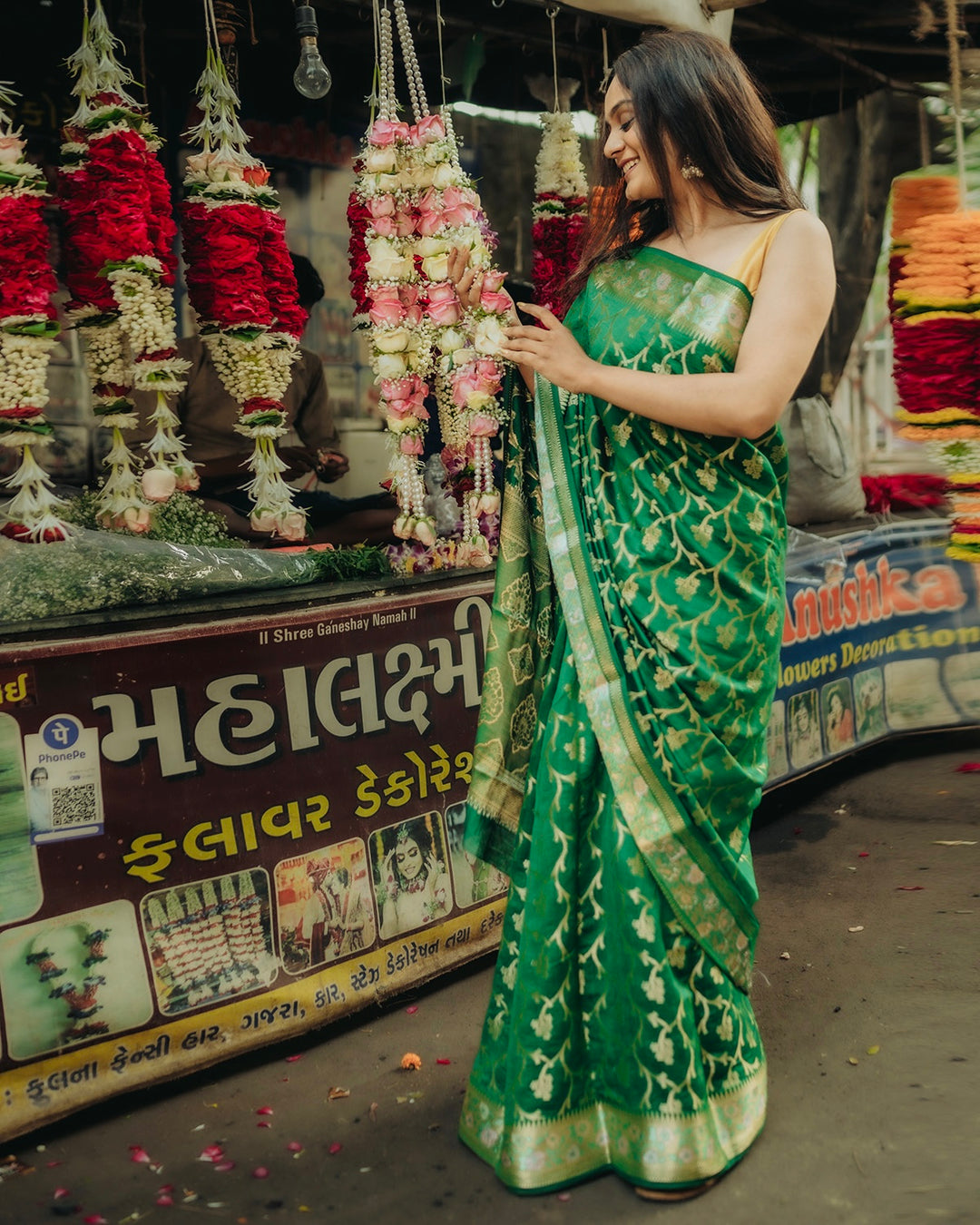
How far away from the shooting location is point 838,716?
4.63m

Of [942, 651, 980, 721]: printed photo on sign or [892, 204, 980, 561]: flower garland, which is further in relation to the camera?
[942, 651, 980, 721]: printed photo on sign

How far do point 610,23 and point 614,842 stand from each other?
2.66 meters

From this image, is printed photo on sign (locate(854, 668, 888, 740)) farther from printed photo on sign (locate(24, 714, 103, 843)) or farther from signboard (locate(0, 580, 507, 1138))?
printed photo on sign (locate(24, 714, 103, 843))

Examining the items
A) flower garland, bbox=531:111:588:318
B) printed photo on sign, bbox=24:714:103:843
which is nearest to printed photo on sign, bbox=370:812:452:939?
printed photo on sign, bbox=24:714:103:843

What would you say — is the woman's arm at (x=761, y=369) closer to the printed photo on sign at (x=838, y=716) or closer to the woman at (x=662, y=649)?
the woman at (x=662, y=649)

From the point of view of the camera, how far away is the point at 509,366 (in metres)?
2.37

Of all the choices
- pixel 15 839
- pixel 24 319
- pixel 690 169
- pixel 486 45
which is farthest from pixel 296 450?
pixel 690 169

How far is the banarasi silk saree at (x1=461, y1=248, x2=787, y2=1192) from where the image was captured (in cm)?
206

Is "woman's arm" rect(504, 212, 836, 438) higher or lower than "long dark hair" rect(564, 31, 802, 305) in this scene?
lower

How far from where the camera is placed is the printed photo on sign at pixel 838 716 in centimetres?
456

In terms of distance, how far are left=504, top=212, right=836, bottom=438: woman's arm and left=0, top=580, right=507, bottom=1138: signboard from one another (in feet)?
3.59

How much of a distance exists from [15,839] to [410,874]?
40.3 inches

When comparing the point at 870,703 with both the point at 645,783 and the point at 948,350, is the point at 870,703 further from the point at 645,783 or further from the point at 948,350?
the point at 645,783

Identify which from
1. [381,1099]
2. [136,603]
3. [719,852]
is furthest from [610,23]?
[381,1099]
